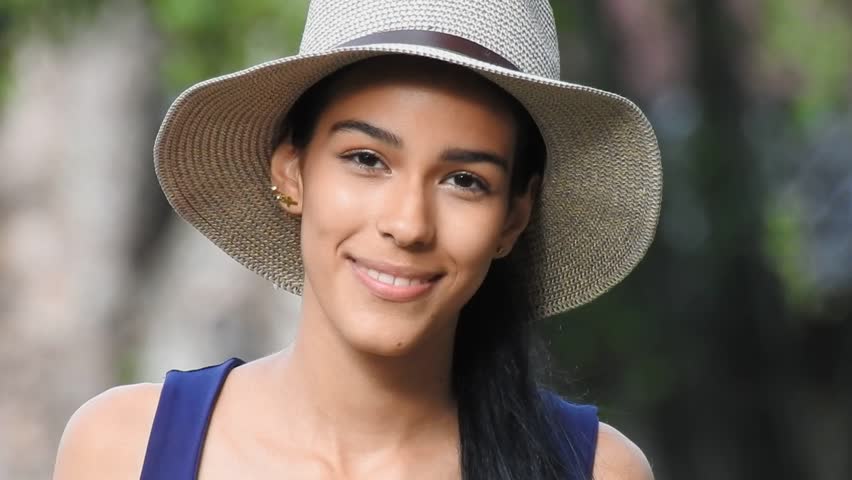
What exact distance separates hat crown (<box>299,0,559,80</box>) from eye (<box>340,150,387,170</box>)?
184mm

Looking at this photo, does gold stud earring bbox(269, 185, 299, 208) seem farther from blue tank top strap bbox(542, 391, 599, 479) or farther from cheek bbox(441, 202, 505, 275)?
blue tank top strap bbox(542, 391, 599, 479)

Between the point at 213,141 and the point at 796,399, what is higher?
the point at 213,141

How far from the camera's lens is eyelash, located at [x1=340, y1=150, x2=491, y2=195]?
9.68ft

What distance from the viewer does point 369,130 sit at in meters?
2.96

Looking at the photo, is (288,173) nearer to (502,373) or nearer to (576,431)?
(502,373)

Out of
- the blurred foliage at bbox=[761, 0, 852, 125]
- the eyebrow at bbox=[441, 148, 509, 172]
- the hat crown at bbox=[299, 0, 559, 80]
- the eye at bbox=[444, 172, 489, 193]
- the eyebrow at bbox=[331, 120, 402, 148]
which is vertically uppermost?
the blurred foliage at bbox=[761, 0, 852, 125]

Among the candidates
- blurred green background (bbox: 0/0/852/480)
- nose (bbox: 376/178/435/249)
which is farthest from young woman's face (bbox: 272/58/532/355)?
blurred green background (bbox: 0/0/852/480)

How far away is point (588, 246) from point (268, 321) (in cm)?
543

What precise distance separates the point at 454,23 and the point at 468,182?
0.26 meters

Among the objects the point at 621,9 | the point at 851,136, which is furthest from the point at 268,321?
the point at 851,136

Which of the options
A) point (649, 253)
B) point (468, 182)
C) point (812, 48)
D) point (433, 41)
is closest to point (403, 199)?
point (468, 182)

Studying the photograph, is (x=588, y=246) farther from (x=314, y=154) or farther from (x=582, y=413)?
(x=314, y=154)

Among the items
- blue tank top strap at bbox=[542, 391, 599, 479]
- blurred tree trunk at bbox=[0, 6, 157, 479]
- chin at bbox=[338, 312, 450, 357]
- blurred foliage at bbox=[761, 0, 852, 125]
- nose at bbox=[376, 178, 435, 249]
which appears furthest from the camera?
blurred foliage at bbox=[761, 0, 852, 125]

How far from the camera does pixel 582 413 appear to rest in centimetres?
335
